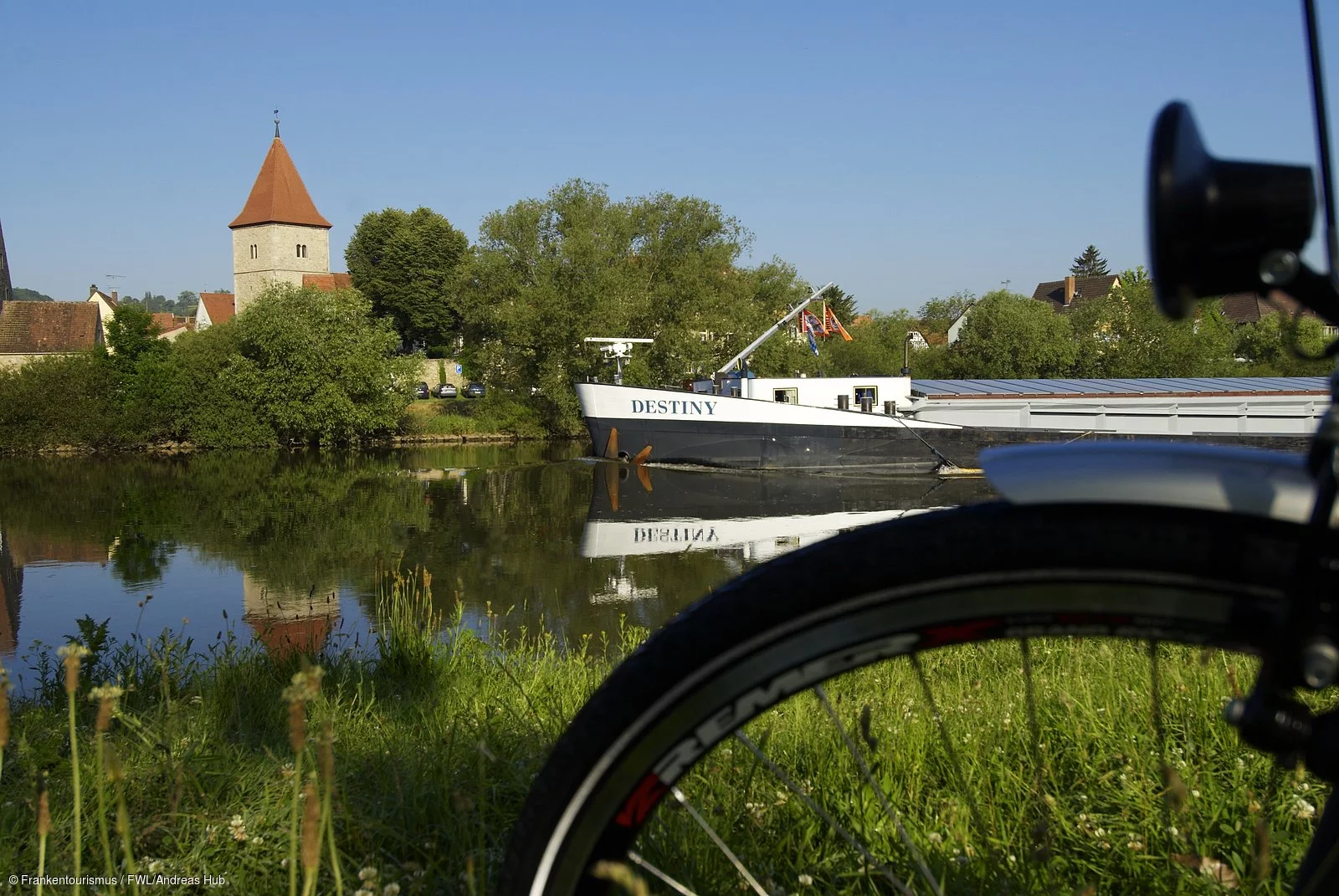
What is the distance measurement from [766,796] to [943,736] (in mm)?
750

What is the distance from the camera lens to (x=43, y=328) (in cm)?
4369

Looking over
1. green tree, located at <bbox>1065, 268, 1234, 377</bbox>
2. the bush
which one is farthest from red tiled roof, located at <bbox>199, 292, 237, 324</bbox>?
green tree, located at <bbox>1065, 268, 1234, 377</bbox>

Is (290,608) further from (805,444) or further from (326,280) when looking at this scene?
(326,280)

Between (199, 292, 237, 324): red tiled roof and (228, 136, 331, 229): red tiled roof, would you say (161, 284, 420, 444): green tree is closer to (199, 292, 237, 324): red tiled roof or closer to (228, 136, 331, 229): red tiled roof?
(228, 136, 331, 229): red tiled roof

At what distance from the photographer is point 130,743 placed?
2.60 m

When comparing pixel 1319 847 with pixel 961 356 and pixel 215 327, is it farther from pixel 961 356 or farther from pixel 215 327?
pixel 961 356

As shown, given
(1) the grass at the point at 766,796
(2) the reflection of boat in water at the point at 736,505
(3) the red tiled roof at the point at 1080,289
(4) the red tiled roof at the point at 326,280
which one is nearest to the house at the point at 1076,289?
(3) the red tiled roof at the point at 1080,289

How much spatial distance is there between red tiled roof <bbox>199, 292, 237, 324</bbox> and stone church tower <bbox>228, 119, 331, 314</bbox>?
157 inches

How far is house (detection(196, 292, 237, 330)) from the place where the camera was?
217ft

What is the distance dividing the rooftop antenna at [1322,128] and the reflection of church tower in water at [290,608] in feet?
24.6

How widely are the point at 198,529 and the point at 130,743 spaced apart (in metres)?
13.8

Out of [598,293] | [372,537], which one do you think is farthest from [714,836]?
[598,293]

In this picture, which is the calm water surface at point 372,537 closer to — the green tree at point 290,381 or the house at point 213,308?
the green tree at point 290,381

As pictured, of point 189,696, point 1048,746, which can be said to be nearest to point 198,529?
point 189,696
